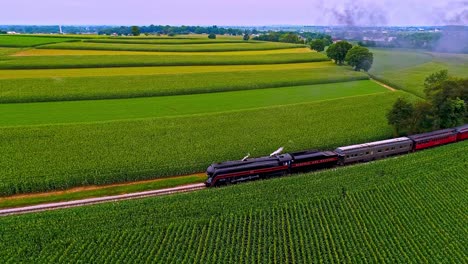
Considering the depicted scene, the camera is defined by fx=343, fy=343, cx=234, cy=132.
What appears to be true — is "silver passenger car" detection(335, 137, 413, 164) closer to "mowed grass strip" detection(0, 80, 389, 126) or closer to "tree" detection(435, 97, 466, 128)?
"tree" detection(435, 97, 466, 128)

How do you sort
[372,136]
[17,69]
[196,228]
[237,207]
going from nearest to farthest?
[196,228], [237,207], [372,136], [17,69]

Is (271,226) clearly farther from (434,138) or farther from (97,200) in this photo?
(434,138)

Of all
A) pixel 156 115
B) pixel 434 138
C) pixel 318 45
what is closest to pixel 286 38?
pixel 318 45

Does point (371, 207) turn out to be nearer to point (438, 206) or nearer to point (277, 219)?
point (438, 206)

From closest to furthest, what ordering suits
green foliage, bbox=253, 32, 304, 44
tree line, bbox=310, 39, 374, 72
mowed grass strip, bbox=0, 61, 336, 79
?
mowed grass strip, bbox=0, 61, 336, 79
tree line, bbox=310, 39, 374, 72
green foliage, bbox=253, 32, 304, 44

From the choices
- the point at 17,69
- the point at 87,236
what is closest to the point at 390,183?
the point at 87,236

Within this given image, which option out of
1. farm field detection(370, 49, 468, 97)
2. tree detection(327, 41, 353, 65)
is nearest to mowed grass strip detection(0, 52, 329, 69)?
tree detection(327, 41, 353, 65)

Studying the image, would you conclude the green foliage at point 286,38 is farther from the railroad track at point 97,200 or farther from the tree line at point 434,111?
the railroad track at point 97,200
